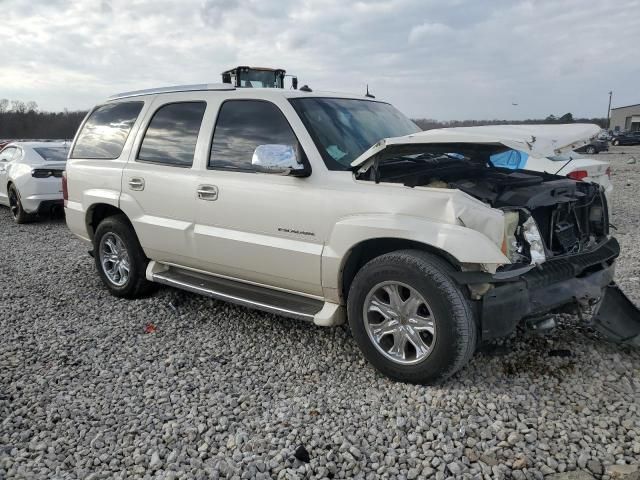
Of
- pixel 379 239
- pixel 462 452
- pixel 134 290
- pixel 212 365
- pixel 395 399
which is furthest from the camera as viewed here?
pixel 134 290

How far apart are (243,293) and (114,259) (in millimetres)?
1943

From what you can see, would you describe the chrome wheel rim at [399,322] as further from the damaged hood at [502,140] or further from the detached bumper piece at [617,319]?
the detached bumper piece at [617,319]

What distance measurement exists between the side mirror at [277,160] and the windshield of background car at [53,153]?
8.11 m

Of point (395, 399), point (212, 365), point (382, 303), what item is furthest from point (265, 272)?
point (395, 399)

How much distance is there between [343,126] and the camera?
429 centimetres

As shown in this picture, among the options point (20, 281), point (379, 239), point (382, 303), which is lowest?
point (20, 281)

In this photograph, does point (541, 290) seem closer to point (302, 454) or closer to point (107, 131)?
point (302, 454)

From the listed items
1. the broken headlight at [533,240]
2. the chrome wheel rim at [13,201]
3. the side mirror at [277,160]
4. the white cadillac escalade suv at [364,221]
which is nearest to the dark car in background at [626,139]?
the chrome wheel rim at [13,201]

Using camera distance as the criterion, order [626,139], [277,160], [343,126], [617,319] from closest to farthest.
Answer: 1. [277,160]
2. [617,319]
3. [343,126]
4. [626,139]

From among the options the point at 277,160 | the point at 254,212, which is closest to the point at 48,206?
the point at 254,212

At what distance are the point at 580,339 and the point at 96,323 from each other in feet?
13.0

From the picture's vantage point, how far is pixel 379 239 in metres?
3.62

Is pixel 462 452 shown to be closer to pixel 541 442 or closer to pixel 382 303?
pixel 541 442

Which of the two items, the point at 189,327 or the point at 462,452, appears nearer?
the point at 462,452
